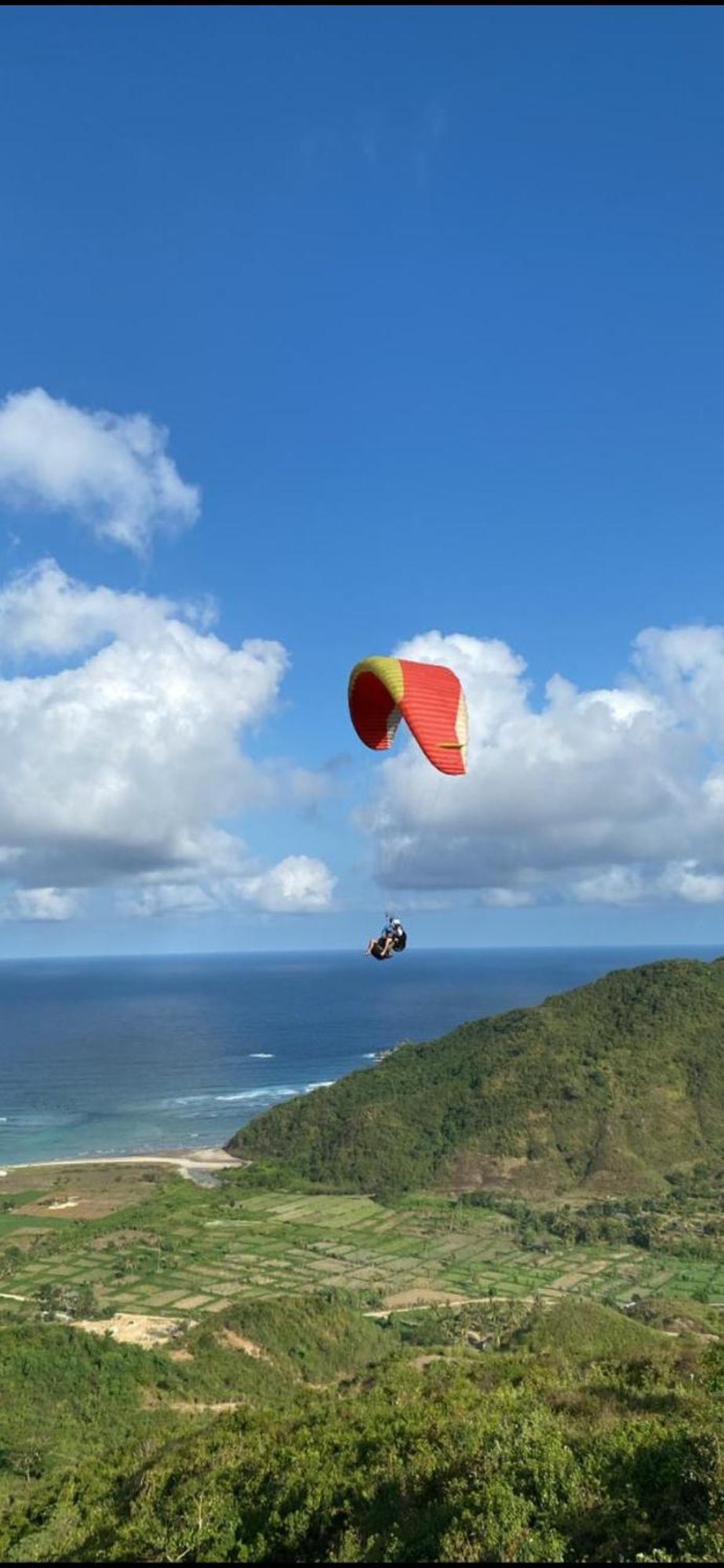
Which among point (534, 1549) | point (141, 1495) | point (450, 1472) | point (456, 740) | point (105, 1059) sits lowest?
point (105, 1059)

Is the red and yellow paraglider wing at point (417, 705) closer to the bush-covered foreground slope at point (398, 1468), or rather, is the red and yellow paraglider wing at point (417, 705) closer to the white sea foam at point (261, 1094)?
the bush-covered foreground slope at point (398, 1468)

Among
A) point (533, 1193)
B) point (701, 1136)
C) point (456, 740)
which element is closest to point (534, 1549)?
point (456, 740)

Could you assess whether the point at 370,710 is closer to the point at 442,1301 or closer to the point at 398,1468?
the point at 398,1468

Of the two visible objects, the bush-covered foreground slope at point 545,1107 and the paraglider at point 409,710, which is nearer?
the paraglider at point 409,710

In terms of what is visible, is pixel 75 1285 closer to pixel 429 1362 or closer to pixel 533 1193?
pixel 429 1362

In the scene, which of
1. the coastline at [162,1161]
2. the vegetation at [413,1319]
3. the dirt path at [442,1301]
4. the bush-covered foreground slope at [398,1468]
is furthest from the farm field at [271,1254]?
the bush-covered foreground slope at [398,1468]

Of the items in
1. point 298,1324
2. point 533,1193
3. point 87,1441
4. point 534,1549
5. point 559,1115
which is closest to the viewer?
point 534,1549

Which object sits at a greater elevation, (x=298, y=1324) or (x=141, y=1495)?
(x=141, y=1495)

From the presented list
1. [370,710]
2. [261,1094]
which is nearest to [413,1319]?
[370,710]
